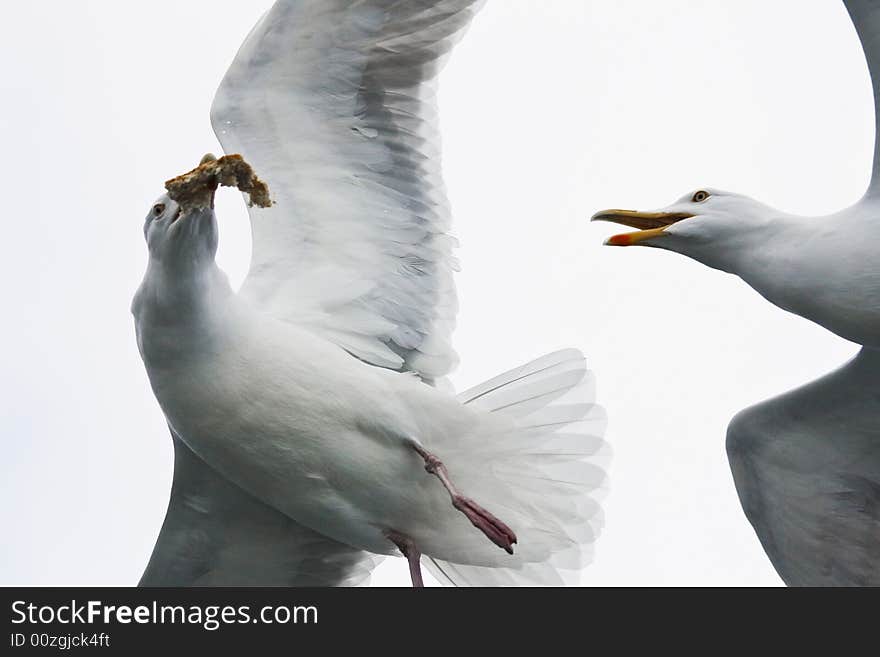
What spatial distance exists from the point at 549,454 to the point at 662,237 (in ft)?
3.19

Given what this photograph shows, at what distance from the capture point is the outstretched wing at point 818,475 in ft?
28.6

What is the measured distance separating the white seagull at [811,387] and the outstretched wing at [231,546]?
5.82 feet

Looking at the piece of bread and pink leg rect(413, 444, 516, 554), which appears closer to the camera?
the piece of bread

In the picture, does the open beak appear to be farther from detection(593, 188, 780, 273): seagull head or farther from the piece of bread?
the piece of bread

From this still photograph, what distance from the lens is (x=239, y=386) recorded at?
7.85m

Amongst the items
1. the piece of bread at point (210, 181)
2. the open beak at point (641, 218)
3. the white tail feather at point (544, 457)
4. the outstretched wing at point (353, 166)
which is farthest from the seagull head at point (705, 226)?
the piece of bread at point (210, 181)

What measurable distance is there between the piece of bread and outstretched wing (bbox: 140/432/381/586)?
1.27 meters

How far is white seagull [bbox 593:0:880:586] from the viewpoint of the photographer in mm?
7785

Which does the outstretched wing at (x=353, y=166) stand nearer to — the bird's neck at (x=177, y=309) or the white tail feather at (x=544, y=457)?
the white tail feather at (x=544, y=457)

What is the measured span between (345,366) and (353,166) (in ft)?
3.09

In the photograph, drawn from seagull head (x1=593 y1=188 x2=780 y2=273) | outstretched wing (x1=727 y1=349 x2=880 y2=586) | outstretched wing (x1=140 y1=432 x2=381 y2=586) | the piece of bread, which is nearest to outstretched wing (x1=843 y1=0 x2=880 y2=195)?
seagull head (x1=593 y1=188 x2=780 y2=273)

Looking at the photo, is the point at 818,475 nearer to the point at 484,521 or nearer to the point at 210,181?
the point at 484,521
